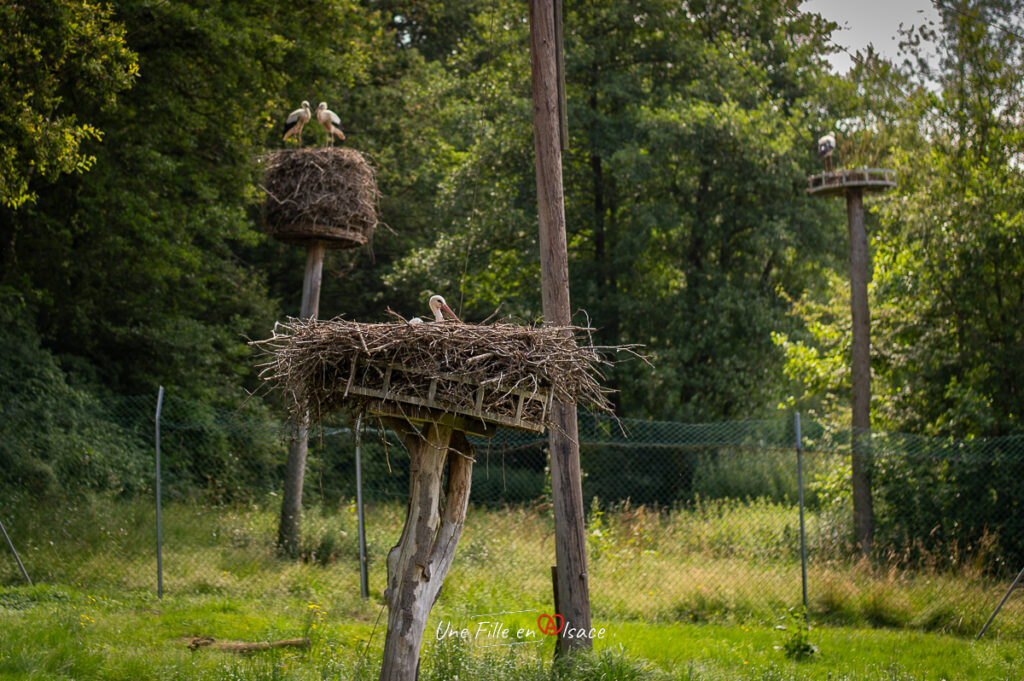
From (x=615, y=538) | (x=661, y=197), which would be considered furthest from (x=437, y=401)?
(x=661, y=197)

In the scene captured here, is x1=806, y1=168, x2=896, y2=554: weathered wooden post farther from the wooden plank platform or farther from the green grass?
the wooden plank platform

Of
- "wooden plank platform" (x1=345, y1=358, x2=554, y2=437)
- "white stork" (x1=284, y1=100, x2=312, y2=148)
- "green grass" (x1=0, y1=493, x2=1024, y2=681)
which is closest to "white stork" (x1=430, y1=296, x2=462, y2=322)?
"wooden plank platform" (x1=345, y1=358, x2=554, y2=437)

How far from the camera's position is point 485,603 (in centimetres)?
894

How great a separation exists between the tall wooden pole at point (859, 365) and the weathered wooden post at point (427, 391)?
277 inches

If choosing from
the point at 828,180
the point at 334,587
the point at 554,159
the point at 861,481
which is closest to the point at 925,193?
the point at 828,180

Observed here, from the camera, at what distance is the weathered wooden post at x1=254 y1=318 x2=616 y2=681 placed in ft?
15.3

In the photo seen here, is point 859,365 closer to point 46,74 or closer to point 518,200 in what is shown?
point 518,200

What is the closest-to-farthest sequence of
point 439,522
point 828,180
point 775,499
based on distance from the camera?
point 439,522
point 828,180
point 775,499

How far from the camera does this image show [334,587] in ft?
32.0

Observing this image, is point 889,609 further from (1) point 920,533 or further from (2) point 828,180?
(2) point 828,180

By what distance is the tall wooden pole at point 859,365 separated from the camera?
11188 millimetres

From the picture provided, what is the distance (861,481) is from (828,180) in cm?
398

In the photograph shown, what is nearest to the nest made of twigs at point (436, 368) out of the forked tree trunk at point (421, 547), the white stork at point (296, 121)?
the forked tree trunk at point (421, 547)

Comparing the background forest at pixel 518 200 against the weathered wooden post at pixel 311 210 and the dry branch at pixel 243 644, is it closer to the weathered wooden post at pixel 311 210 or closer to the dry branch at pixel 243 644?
the weathered wooden post at pixel 311 210
